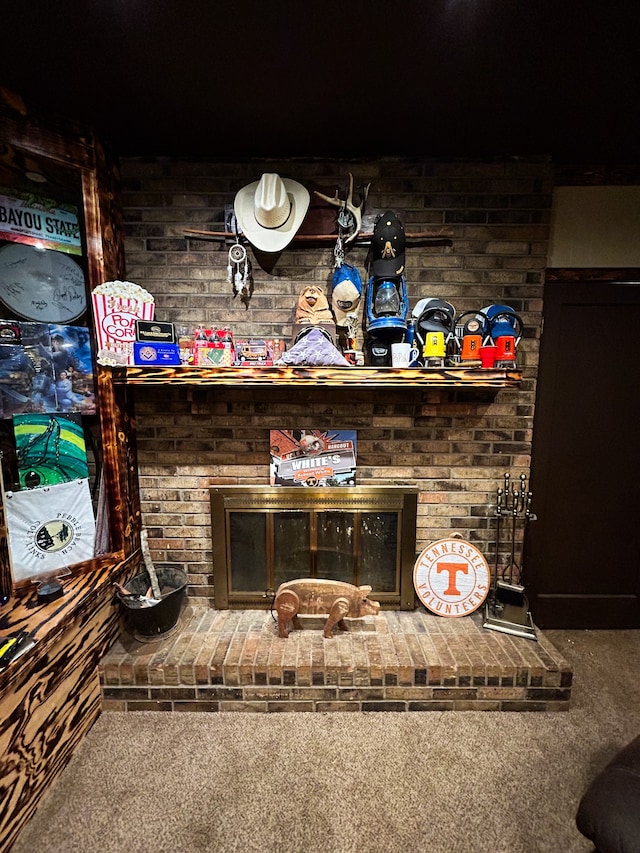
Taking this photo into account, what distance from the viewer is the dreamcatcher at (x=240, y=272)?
6.07ft

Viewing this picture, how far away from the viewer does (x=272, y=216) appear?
1.77m

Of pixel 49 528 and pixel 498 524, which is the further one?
pixel 498 524

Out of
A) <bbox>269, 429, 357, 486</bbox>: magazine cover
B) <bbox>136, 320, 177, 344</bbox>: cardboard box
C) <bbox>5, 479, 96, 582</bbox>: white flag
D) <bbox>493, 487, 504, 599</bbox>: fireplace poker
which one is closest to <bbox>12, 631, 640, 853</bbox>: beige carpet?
<bbox>493, 487, 504, 599</bbox>: fireplace poker

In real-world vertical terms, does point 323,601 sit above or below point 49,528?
below

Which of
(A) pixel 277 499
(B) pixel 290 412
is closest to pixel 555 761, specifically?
(A) pixel 277 499

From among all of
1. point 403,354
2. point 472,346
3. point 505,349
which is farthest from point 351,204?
point 505,349

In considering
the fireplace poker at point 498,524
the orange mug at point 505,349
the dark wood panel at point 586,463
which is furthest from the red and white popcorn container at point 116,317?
the dark wood panel at point 586,463

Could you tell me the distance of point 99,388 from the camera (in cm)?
175

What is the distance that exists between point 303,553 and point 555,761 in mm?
1362

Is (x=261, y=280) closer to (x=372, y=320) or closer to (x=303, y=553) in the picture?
(x=372, y=320)

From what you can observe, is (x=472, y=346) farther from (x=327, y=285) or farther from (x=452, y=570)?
(x=452, y=570)

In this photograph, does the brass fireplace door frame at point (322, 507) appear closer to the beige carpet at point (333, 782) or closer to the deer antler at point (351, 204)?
the beige carpet at point (333, 782)

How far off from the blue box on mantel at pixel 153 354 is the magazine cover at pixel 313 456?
2.10ft

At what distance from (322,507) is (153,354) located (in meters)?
1.18
